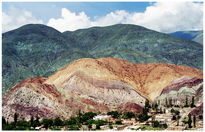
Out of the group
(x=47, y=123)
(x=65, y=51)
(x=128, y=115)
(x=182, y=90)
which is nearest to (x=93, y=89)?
(x=128, y=115)

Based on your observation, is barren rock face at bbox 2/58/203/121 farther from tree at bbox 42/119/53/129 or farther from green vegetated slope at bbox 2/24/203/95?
green vegetated slope at bbox 2/24/203/95

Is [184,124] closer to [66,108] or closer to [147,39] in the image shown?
[66,108]

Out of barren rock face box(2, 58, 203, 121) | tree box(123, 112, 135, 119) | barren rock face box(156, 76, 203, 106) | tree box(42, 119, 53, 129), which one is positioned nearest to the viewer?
tree box(42, 119, 53, 129)

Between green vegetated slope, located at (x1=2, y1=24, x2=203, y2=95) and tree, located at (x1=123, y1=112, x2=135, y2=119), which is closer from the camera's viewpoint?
tree, located at (x1=123, y1=112, x2=135, y2=119)

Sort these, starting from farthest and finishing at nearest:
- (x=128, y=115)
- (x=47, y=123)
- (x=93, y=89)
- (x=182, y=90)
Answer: (x=93, y=89), (x=182, y=90), (x=128, y=115), (x=47, y=123)

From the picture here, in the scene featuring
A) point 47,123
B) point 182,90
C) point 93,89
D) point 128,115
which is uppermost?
point 93,89

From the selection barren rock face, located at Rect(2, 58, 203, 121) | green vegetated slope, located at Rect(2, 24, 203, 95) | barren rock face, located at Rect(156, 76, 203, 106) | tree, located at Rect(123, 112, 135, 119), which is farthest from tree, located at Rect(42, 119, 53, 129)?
green vegetated slope, located at Rect(2, 24, 203, 95)

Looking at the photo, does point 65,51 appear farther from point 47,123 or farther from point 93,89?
point 47,123
